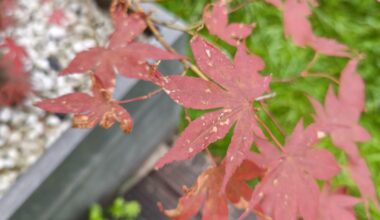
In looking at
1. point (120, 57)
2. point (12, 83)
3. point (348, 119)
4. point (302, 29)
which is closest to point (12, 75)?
point (12, 83)

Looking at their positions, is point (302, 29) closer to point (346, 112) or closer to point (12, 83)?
point (346, 112)

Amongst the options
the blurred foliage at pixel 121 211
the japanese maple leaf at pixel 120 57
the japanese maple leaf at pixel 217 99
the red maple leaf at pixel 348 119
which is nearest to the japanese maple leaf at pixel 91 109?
the japanese maple leaf at pixel 120 57

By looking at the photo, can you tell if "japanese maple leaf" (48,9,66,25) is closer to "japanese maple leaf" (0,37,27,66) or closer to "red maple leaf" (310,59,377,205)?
"japanese maple leaf" (0,37,27,66)

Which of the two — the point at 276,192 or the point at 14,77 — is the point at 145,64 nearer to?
the point at 276,192

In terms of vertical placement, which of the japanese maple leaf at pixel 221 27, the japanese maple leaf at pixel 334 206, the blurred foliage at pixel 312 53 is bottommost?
the blurred foliage at pixel 312 53

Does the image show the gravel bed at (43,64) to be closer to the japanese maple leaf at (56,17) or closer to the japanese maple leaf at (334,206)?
the japanese maple leaf at (56,17)

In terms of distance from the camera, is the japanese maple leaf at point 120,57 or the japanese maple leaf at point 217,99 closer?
the japanese maple leaf at point 217,99

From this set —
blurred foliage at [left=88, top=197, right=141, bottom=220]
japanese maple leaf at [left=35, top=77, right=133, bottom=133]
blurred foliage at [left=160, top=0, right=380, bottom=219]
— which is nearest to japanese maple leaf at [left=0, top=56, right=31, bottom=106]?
blurred foliage at [left=88, top=197, right=141, bottom=220]

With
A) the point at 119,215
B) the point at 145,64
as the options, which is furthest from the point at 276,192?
the point at 119,215
